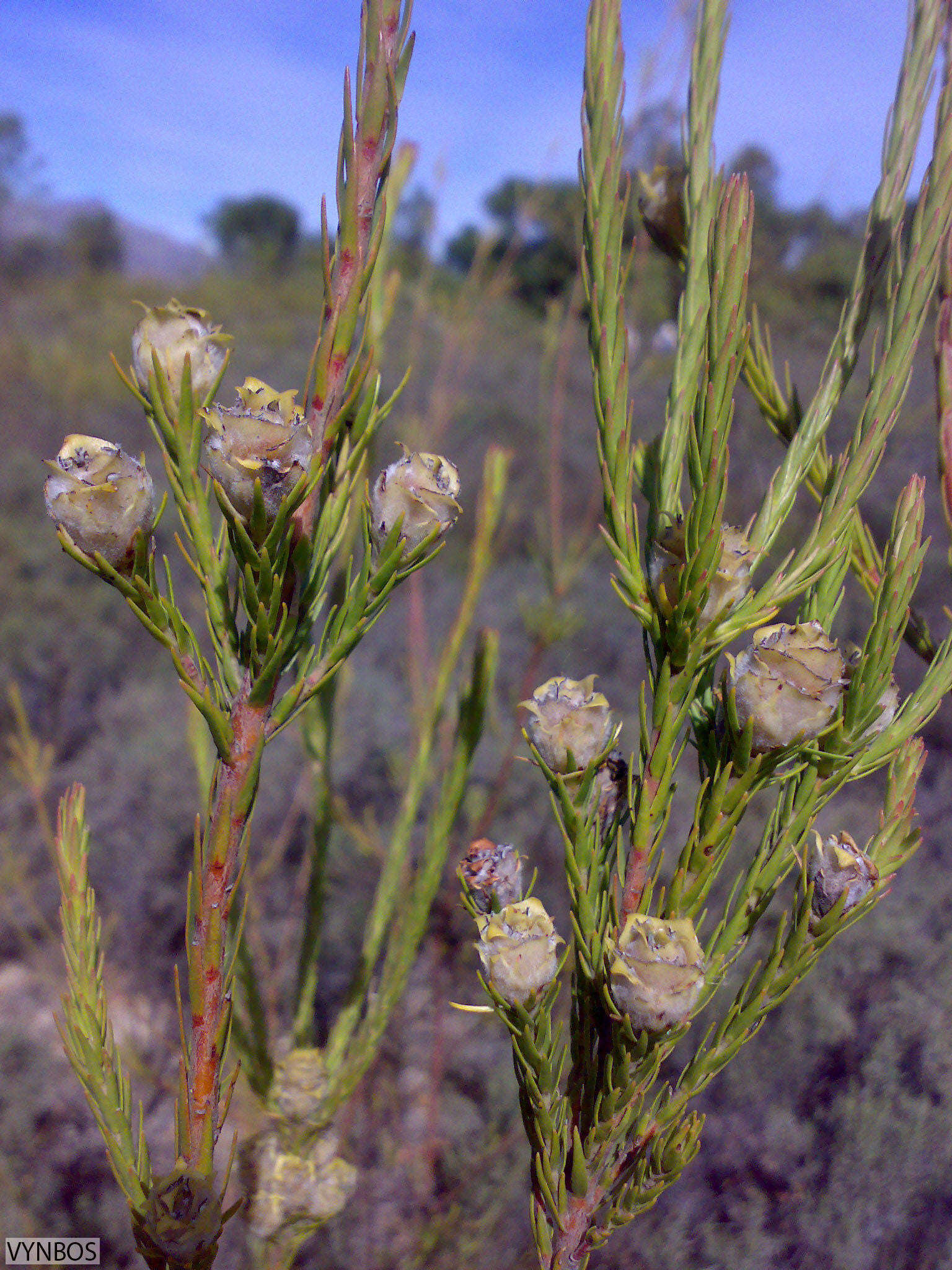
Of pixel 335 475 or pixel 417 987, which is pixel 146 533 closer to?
pixel 335 475

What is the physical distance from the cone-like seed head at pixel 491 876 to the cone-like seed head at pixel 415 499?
0.23m

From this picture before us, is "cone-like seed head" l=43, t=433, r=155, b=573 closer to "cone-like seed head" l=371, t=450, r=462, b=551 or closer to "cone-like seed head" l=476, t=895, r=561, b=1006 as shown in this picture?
"cone-like seed head" l=371, t=450, r=462, b=551

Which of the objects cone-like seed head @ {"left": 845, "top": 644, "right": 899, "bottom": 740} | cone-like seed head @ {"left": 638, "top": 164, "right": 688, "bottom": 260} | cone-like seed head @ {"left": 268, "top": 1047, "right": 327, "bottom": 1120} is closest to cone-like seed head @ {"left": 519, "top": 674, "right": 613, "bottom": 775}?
cone-like seed head @ {"left": 845, "top": 644, "right": 899, "bottom": 740}

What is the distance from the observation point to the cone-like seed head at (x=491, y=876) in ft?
1.83

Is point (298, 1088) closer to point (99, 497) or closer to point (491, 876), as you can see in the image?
point (491, 876)

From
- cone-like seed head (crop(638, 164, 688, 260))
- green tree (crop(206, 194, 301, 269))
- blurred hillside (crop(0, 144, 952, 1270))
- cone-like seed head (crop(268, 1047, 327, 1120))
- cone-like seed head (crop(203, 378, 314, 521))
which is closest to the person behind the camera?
cone-like seed head (crop(203, 378, 314, 521))

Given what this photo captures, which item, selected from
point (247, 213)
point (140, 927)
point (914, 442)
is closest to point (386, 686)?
point (140, 927)

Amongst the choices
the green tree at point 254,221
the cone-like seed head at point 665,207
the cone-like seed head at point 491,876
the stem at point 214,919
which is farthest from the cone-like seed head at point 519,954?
the green tree at point 254,221

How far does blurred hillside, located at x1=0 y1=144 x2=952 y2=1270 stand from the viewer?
110cm

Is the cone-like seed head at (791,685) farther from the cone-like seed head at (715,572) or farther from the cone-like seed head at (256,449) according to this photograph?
the cone-like seed head at (256,449)

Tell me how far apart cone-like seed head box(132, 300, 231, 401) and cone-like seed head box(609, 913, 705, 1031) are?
1.49 feet

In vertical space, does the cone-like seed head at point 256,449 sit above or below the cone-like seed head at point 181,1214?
above

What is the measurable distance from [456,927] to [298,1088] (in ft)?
3.96

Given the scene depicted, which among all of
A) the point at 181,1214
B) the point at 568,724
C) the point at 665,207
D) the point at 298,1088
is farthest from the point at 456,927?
the point at 665,207
